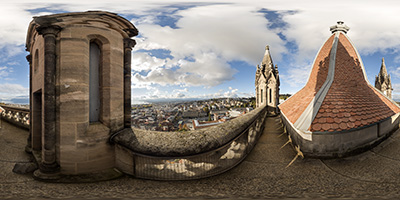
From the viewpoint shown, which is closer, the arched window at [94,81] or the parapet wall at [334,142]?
the arched window at [94,81]

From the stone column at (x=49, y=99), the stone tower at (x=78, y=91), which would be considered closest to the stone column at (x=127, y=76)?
the stone tower at (x=78, y=91)

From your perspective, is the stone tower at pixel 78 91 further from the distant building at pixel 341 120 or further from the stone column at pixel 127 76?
the distant building at pixel 341 120

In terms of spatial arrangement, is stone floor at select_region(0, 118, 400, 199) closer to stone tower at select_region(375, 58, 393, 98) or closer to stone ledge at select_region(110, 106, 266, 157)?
stone ledge at select_region(110, 106, 266, 157)

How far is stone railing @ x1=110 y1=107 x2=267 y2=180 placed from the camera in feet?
10.6

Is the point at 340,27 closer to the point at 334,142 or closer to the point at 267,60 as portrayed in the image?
the point at 267,60

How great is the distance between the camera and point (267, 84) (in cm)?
1368

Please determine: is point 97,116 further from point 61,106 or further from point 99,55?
point 99,55

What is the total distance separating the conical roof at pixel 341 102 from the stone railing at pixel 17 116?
37.7ft

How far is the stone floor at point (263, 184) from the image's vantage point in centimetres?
286

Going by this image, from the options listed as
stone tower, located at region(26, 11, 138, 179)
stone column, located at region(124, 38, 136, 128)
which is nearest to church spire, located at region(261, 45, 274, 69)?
stone column, located at region(124, 38, 136, 128)

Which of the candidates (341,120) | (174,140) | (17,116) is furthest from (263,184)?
(17,116)

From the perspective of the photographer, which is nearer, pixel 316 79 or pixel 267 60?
pixel 316 79

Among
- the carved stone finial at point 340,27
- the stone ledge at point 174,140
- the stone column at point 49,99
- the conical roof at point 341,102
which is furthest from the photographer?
the carved stone finial at point 340,27

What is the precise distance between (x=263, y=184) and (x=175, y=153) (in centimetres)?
183
